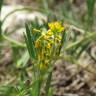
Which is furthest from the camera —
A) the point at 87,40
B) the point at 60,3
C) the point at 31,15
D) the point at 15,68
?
the point at 60,3

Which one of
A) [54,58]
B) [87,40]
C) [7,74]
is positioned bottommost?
[7,74]

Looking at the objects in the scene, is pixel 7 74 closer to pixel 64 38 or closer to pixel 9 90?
pixel 9 90

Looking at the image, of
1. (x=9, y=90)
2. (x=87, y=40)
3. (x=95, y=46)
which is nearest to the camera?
(x=9, y=90)

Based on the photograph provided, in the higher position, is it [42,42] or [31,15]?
[42,42]

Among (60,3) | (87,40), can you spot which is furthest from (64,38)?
(60,3)

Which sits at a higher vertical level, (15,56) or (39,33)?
(39,33)

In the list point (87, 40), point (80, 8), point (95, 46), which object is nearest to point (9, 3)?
point (80, 8)

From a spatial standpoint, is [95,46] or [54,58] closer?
[54,58]

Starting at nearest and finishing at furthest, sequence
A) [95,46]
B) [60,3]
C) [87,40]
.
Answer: [87,40]
[95,46]
[60,3]

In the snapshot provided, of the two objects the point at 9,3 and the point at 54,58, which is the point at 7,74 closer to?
the point at 54,58
